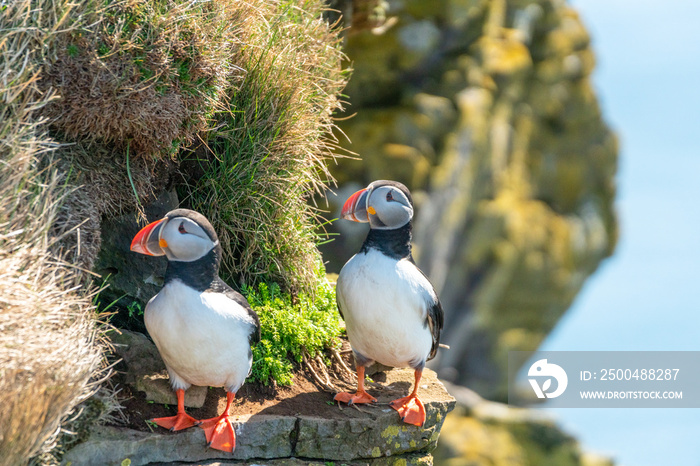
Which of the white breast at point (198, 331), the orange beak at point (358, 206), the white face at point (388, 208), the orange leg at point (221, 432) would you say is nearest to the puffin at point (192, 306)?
the white breast at point (198, 331)

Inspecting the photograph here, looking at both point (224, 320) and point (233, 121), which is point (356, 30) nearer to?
point (233, 121)

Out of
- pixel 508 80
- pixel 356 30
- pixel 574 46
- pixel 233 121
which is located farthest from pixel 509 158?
pixel 233 121

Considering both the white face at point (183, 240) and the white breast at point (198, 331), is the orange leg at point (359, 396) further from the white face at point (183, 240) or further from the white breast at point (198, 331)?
the white face at point (183, 240)

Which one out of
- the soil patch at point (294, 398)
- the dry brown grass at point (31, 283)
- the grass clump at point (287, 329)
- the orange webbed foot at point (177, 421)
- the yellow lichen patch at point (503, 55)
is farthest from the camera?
the yellow lichen patch at point (503, 55)

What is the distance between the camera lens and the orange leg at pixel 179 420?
4113 mm

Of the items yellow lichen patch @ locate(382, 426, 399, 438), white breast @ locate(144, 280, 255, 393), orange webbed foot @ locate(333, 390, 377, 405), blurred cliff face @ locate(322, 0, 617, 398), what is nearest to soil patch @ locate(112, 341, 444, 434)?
orange webbed foot @ locate(333, 390, 377, 405)

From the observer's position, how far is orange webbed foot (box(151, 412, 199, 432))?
4109 millimetres

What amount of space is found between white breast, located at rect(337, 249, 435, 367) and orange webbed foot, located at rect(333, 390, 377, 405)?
46 cm

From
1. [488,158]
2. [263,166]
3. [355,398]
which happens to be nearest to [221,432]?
[355,398]

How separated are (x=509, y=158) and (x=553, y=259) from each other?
2.99 meters

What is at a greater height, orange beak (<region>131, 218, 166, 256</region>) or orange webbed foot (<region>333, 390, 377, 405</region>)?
orange beak (<region>131, 218, 166, 256</region>)

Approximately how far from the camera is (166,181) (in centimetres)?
526

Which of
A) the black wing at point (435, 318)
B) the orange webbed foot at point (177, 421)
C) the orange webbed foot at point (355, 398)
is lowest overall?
the orange webbed foot at point (355, 398)

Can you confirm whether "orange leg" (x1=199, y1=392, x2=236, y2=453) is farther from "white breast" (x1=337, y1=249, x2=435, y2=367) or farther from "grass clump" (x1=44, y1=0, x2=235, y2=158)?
"grass clump" (x1=44, y1=0, x2=235, y2=158)
